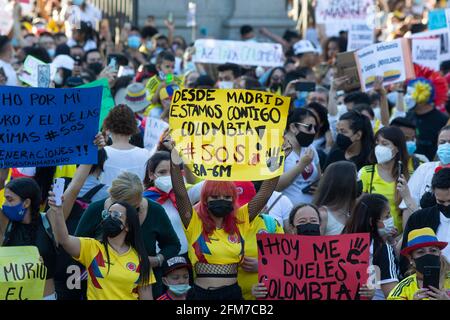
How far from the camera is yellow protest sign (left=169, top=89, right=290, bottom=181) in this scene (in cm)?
805

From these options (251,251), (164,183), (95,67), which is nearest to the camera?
(251,251)

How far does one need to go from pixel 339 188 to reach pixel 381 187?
0.90m

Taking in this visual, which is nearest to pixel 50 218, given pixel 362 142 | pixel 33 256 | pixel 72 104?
pixel 33 256

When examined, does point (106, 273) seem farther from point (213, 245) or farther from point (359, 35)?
point (359, 35)

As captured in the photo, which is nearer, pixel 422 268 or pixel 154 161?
pixel 422 268

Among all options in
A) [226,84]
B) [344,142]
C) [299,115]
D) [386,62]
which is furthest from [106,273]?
[226,84]

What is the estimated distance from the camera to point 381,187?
31.9ft

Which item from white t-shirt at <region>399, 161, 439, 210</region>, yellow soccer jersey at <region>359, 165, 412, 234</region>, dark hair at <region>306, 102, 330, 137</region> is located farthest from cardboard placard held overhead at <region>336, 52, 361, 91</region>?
white t-shirt at <region>399, 161, 439, 210</region>

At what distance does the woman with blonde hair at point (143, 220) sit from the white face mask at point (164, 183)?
0.57 meters

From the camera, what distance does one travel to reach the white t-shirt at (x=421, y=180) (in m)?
9.52

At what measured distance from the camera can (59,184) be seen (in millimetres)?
7660

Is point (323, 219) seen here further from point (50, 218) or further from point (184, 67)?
point (184, 67)

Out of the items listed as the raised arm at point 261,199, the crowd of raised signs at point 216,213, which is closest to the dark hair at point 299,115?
the crowd of raised signs at point 216,213
